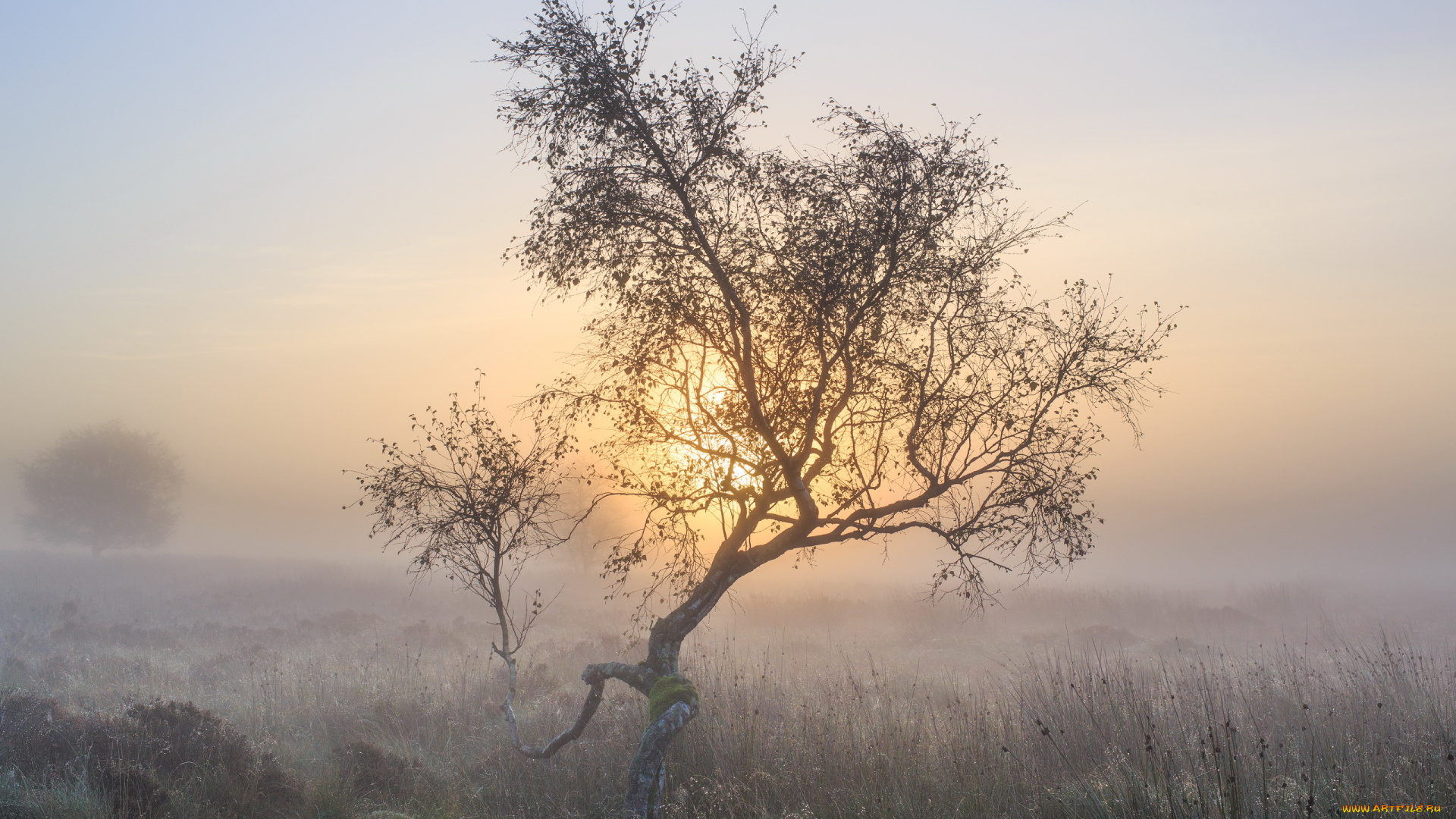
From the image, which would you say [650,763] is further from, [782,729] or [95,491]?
[95,491]

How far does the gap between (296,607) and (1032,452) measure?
36432 mm

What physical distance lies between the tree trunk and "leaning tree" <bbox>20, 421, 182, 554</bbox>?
203 feet

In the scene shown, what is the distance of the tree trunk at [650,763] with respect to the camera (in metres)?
7.09

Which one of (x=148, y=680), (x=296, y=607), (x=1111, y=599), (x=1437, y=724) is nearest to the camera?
(x=1437, y=724)

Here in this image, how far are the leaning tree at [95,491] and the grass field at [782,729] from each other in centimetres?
3346

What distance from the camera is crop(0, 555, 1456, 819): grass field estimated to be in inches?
273

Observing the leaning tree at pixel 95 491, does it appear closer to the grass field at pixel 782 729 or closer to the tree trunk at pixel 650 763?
the grass field at pixel 782 729

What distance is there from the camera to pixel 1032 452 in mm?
7773

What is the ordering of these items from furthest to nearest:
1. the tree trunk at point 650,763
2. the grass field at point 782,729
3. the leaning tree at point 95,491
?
the leaning tree at point 95,491 < the tree trunk at point 650,763 < the grass field at point 782,729

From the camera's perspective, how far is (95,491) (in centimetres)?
5156

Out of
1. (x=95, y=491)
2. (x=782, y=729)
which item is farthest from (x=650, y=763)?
(x=95, y=491)

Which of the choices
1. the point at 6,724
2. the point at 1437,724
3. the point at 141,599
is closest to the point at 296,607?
the point at 141,599

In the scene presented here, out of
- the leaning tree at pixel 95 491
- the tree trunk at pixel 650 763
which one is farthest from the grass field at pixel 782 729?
the leaning tree at pixel 95 491

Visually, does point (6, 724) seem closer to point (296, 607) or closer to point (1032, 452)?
point (1032, 452)
